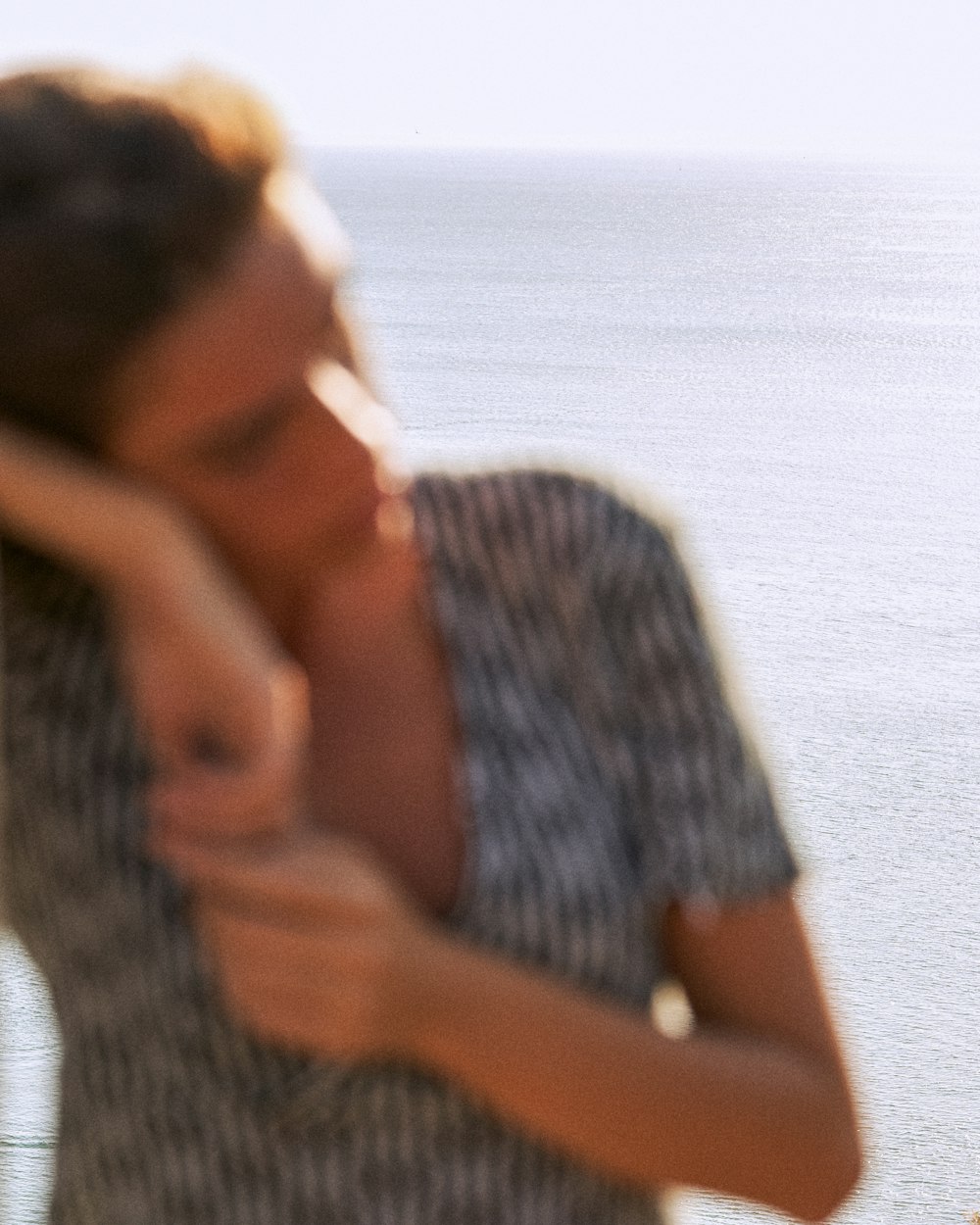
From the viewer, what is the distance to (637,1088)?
3.95ft

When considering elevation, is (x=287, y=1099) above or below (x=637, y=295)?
above

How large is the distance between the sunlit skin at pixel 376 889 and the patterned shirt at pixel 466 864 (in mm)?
25

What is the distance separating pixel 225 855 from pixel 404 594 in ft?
0.76

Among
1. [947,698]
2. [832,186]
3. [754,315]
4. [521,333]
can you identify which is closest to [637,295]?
[754,315]

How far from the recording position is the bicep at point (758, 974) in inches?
49.4

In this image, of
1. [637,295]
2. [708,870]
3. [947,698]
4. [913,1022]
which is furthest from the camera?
[637,295]

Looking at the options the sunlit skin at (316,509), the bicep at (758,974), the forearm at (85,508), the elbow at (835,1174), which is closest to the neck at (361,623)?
the sunlit skin at (316,509)

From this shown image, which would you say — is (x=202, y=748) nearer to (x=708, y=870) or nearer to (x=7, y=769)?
(x=7, y=769)

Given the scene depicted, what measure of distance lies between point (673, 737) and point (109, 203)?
451 mm

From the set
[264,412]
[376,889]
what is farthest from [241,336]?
[376,889]

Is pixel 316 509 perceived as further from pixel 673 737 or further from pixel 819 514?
pixel 819 514

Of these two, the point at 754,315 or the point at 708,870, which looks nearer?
the point at 708,870

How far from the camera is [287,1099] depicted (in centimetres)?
121

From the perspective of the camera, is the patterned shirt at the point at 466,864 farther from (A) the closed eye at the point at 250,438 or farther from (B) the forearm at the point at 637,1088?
(A) the closed eye at the point at 250,438
